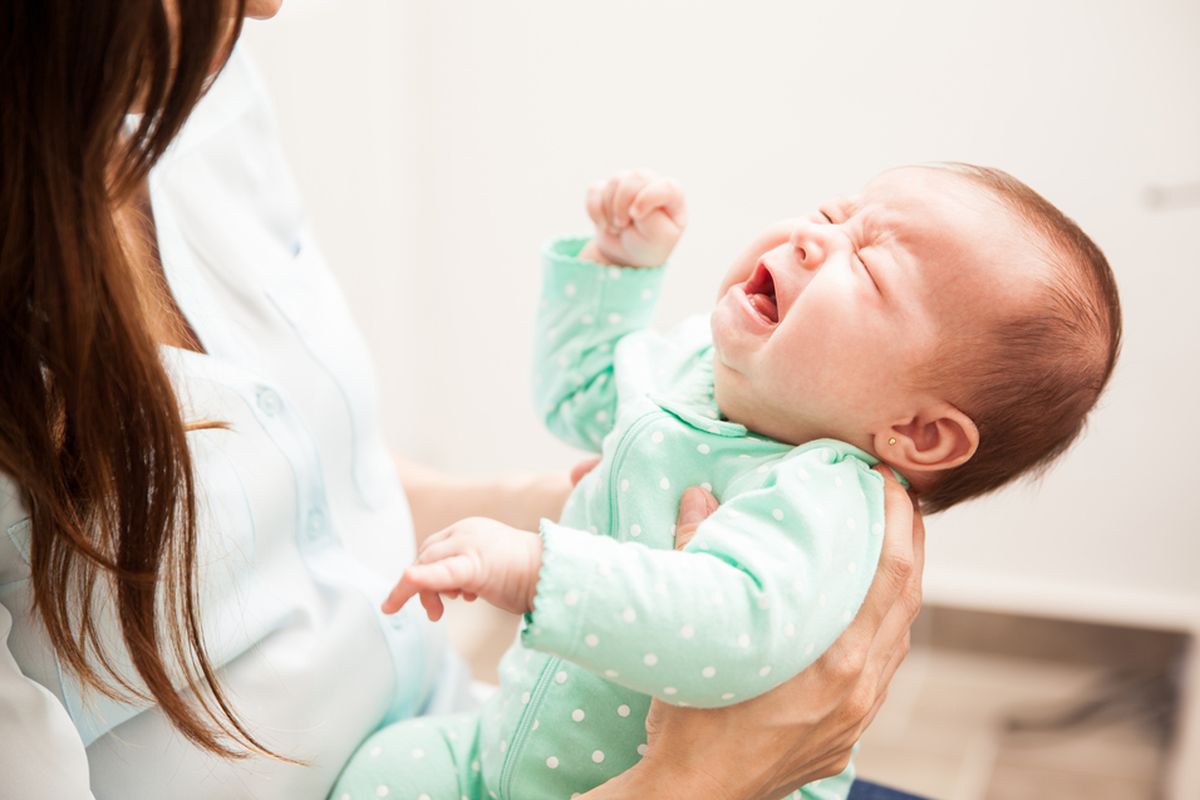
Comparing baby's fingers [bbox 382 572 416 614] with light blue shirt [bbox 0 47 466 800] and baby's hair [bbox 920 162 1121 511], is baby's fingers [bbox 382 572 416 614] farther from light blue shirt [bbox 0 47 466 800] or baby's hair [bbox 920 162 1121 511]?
baby's hair [bbox 920 162 1121 511]

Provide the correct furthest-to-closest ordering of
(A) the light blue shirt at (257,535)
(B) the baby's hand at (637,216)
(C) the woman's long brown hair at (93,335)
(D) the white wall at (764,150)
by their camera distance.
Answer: (D) the white wall at (764,150), (B) the baby's hand at (637,216), (A) the light blue shirt at (257,535), (C) the woman's long brown hair at (93,335)

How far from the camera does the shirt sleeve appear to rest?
0.62m

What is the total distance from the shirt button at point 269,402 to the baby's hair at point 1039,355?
1.52 feet

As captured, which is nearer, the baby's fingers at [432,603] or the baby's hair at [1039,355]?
the baby's fingers at [432,603]

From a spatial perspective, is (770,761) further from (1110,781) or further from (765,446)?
(1110,781)

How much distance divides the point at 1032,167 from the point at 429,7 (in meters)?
1.19

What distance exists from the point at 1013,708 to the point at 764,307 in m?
1.58

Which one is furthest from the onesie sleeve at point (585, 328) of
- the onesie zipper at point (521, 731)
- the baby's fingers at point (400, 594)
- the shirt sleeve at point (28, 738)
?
the shirt sleeve at point (28, 738)

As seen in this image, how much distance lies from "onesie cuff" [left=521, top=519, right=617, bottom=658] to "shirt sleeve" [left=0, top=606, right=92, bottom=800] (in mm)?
287

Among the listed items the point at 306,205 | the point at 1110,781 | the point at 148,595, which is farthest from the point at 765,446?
the point at 1110,781

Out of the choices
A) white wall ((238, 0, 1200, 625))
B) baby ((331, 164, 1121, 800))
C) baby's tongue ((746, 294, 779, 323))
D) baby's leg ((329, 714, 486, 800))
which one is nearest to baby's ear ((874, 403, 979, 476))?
baby ((331, 164, 1121, 800))

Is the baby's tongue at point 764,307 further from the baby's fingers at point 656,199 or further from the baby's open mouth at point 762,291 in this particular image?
the baby's fingers at point 656,199

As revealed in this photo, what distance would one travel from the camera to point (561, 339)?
37.3 inches

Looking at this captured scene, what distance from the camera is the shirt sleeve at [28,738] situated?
619 millimetres
